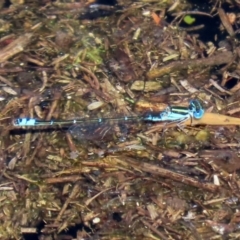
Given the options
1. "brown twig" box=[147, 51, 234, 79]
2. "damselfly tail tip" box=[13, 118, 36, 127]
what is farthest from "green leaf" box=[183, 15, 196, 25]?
"damselfly tail tip" box=[13, 118, 36, 127]

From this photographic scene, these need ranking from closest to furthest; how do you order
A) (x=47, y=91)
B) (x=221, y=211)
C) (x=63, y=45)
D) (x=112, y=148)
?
(x=221, y=211), (x=112, y=148), (x=47, y=91), (x=63, y=45)

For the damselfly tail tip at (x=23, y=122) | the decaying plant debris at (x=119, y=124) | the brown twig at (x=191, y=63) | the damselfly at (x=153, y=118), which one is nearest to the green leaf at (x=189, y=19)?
the decaying plant debris at (x=119, y=124)

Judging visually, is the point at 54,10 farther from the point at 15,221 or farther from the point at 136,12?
the point at 15,221

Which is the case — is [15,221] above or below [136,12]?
below

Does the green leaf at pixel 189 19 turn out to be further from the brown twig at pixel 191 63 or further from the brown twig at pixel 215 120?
the brown twig at pixel 215 120

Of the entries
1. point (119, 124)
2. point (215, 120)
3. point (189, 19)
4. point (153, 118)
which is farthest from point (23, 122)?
point (189, 19)

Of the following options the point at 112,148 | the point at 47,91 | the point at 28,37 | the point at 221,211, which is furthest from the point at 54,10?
the point at 221,211

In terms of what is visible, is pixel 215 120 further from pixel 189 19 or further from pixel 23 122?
A: pixel 23 122
